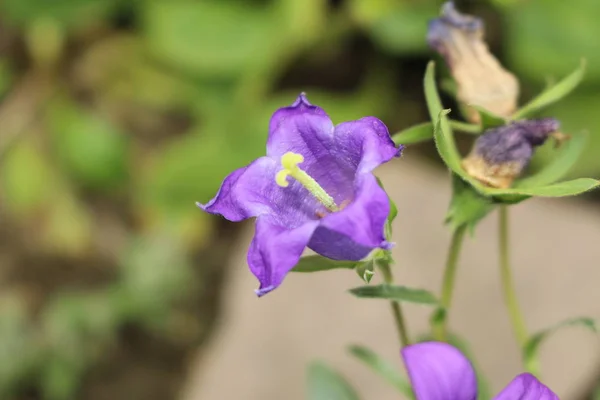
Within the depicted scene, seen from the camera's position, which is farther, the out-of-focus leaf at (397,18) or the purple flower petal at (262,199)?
the out-of-focus leaf at (397,18)

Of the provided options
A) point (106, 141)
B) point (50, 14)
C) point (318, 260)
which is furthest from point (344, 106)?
point (318, 260)

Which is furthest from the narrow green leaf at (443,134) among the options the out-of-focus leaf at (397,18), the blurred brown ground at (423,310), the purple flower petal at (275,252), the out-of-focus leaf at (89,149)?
the out-of-focus leaf at (89,149)

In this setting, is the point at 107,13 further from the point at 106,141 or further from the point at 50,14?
the point at 106,141

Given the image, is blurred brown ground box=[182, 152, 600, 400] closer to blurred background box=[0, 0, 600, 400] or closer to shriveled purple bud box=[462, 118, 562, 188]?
blurred background box=[0, 0, 600, 400]

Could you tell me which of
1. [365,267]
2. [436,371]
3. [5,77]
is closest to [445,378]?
[436,371]

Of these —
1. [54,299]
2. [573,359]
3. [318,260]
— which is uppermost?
[54,299]

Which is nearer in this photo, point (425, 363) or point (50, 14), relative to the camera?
point (425, 363)

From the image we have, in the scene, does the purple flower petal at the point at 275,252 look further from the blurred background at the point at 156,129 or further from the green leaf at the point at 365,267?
the blurred background at the point at 156,129
